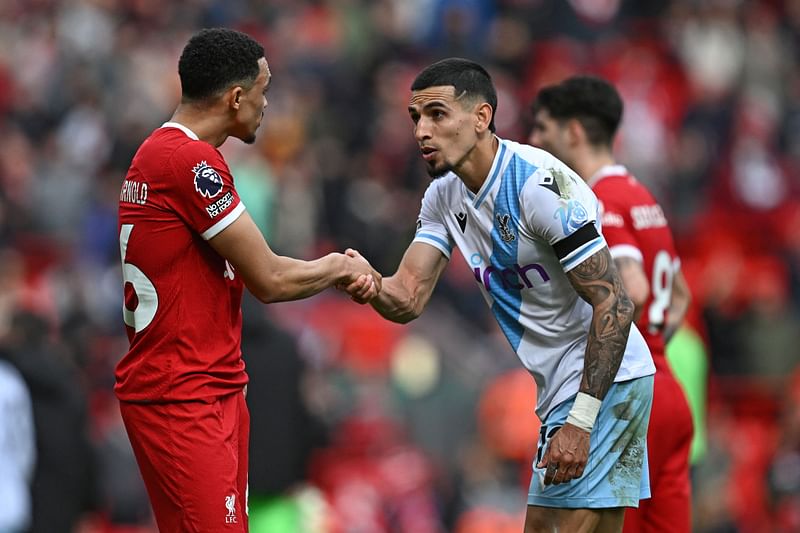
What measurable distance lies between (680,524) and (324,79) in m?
11.4

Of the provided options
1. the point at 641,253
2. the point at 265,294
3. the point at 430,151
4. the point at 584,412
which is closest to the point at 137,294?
the point at 265,294

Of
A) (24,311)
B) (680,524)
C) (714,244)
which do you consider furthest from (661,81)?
(680,524)

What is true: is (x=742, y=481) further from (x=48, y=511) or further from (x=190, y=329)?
(x=190, y=329)

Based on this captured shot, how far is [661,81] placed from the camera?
752 inches

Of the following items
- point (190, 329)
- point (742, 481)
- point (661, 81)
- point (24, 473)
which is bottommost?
point (742, 481)

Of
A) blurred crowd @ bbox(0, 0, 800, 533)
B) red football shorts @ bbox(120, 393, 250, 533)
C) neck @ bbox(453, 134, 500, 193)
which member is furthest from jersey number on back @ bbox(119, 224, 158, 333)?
blurred crowd @ bbox(0, 0, 800, 533)

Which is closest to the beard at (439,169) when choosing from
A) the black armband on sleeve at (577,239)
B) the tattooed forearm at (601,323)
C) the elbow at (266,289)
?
the black armband on sleeve at (577,239)

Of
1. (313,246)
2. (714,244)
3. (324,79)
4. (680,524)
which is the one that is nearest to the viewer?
(680,524)

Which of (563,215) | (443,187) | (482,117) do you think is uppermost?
(482,117)

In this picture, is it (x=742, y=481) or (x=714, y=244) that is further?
(x=714, y=244)

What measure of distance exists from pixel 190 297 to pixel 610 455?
191cm

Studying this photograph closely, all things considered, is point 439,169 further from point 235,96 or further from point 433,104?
point 235,96

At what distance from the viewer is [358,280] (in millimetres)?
6309

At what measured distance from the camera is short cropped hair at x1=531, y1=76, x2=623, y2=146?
7.33 metres
